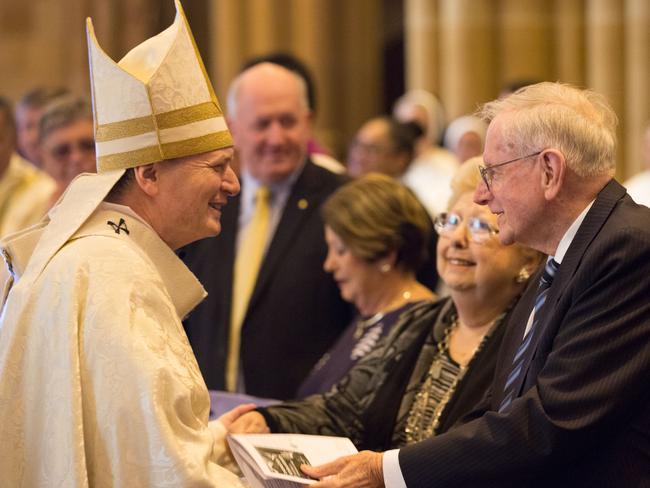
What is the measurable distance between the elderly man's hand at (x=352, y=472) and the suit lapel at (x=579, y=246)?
Answer: 41 cm

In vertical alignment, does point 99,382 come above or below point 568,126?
below

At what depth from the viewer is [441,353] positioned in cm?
382

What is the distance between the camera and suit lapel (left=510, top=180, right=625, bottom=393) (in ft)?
9.73

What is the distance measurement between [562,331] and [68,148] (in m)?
3.54

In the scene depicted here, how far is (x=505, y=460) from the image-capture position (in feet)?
9.62

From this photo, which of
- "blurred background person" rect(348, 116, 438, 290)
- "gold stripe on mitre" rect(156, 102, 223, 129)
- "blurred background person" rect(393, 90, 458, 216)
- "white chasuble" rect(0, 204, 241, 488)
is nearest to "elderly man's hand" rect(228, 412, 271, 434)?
"white chasuble" rect(0, 204, 241, 488)

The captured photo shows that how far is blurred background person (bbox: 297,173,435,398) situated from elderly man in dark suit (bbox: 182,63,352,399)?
19.2 inches

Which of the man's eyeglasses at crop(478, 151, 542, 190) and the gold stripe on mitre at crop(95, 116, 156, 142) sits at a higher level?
the gold stripe on mitre at crop(95, 116, 156, 142)

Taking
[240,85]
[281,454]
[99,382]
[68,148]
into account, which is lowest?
[281,454]

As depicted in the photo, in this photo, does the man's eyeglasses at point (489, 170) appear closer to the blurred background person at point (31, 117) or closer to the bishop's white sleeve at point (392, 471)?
A: the bishop's white sleeve at point (392, 471)

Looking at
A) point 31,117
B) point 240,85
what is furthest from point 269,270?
point 31,117

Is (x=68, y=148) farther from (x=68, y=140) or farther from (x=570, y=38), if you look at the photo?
(x=570, y=38)

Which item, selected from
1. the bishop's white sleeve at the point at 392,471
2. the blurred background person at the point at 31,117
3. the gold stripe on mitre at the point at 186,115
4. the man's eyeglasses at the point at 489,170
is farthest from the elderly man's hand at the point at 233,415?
the blurred background person at the point at 31,117

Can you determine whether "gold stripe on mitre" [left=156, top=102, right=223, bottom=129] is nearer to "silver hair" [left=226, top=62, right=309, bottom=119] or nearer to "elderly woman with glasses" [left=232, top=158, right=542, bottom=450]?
"elderly woman with glasses" [left=232, top=158, right=542, bottom=450]
